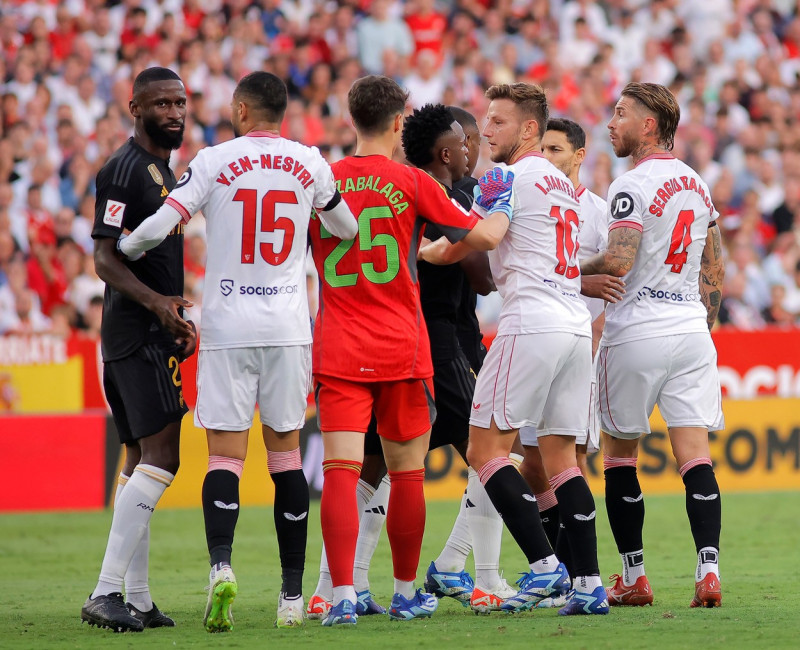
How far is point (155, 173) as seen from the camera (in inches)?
238

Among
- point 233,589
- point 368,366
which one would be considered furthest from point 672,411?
point 233,589

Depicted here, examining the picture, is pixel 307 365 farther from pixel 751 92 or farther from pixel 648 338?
pixel 751 92

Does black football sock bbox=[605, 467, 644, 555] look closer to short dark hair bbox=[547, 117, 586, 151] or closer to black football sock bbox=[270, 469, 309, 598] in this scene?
black football sock bbox=[270, 469, 309, 598]

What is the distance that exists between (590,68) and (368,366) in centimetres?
1388

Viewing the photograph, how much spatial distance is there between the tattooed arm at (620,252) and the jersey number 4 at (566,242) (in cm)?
18

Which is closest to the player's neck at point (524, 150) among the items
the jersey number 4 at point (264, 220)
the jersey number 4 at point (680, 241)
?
the jersey number 4 at point (680, 241)

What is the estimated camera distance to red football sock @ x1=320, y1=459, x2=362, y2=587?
560cm

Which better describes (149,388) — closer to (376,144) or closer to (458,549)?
(376,144)

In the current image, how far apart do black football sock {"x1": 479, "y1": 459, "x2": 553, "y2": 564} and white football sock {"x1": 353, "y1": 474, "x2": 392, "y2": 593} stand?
0.75 meters

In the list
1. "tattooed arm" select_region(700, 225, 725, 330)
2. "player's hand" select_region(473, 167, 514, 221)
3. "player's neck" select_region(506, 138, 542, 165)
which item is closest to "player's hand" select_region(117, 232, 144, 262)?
"player's hand" select_region(473, 167, 514, 221)

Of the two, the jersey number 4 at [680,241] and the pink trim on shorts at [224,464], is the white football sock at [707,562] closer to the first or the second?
the jersey number 4 at [680,241]

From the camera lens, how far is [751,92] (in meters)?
19.3

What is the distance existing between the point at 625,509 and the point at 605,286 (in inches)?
45.9

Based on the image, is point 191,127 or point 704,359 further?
point 191,127
